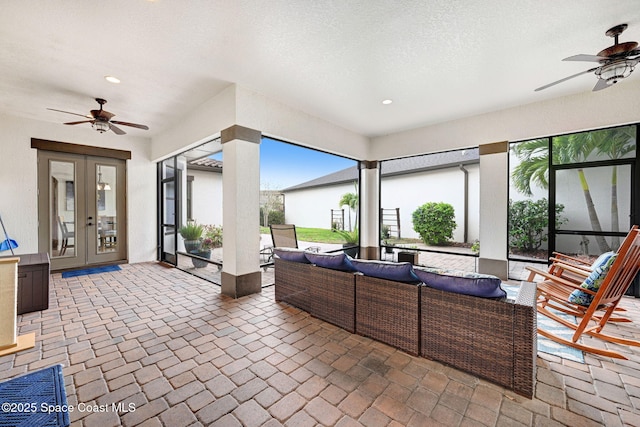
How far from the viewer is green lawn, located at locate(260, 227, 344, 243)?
740cm

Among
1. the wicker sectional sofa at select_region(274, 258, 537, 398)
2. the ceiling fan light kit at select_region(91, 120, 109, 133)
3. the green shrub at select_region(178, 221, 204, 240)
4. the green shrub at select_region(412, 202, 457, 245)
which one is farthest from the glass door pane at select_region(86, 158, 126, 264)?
the green shrub at select_region(412, 202, 457, 245)

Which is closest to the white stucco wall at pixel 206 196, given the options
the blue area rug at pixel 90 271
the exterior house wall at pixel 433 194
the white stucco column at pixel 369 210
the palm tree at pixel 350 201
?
the blue area rug at pixel 90 271

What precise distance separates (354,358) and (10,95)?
632 cm

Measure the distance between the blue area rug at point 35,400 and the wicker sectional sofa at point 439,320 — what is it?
7.18 feet

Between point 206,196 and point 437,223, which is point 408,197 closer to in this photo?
point 437,223

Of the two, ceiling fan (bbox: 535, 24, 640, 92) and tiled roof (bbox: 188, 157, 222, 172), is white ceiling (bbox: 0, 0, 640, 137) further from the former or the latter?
tiled roof (bbox: 188, 157, 222, 172)

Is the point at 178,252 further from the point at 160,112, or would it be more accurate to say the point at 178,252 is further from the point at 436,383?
the point at 436,383

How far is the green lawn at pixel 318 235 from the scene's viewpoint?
7396mm

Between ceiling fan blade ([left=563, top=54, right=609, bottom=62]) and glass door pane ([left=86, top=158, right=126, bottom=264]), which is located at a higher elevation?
ceiling fan blade ([left=563, top=54, right=609, bottom=62])

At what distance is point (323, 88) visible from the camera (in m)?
4.01

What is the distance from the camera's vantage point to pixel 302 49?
302cm

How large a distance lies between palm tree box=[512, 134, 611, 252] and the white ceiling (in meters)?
0.91

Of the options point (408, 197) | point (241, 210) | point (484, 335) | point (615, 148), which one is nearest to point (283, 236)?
point (241, 210)

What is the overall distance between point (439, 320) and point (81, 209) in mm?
7336
